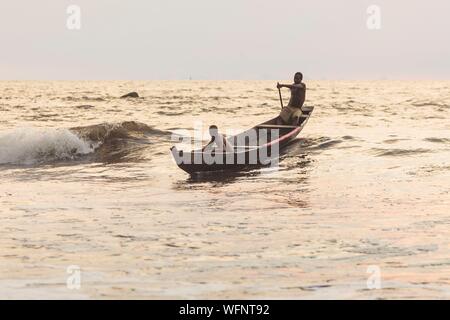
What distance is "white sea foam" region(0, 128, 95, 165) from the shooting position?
21.0 metres

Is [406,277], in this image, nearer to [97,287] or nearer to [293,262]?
[293,262]

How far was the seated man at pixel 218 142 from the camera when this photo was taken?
51.0 ft

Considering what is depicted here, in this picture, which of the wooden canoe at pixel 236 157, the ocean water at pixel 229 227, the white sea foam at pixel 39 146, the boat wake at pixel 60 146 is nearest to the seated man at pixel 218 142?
the wooden canoe at pixel 236 157

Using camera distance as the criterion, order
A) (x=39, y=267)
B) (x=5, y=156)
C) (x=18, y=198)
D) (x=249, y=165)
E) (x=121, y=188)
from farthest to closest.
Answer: (x=5, y=156) → (x=249, y=165) → (x=121, y=188) → (x=18, y=198) → (x=39, y=267)

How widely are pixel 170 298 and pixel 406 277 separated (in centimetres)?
280

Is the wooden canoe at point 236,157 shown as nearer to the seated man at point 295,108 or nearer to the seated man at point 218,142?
the seated man at point 218,142

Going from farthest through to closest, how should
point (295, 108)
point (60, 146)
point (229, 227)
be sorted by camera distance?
point (60, 146) → point (295, 108) → point (229, 227)

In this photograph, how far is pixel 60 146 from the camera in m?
22.5

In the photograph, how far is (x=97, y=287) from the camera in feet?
22.9

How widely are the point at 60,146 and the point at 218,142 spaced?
871cm

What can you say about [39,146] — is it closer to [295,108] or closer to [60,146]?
[60,146]

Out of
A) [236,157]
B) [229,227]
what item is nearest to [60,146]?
[236,157]

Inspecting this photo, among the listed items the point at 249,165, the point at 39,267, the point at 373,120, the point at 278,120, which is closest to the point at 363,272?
the point at 39,267

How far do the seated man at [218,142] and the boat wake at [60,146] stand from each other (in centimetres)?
653
